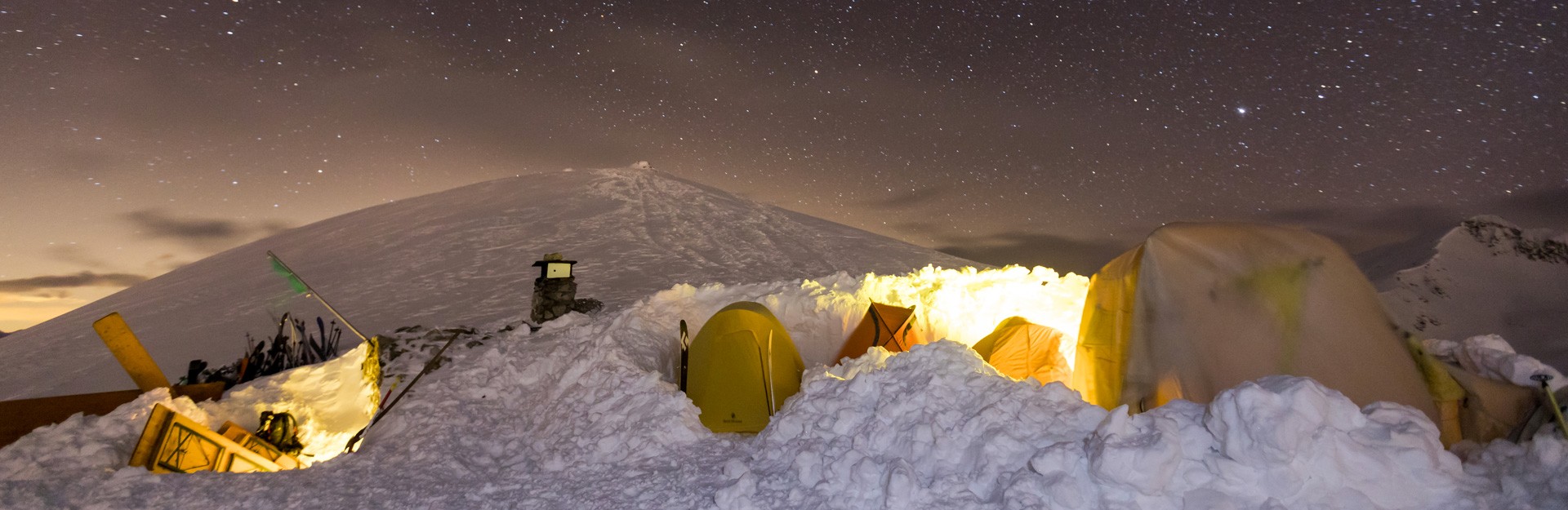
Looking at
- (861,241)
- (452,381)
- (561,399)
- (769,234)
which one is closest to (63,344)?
(452,381)

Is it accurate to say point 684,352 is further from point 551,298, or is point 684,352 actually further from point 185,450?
point 185,450

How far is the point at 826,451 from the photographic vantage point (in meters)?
5.14

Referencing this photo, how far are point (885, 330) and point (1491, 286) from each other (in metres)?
27.2

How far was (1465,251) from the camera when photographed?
88.5ft

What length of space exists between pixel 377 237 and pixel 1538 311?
39.1 meters

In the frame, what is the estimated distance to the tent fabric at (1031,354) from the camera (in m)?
8.06

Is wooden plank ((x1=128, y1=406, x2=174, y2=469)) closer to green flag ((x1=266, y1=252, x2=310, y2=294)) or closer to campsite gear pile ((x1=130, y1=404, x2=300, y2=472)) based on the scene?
campsite gear pile ((x1=130, y1=404, x2=300, y2=472))

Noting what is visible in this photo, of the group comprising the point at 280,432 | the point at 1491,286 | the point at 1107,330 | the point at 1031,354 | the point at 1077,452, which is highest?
the point at 1107,330

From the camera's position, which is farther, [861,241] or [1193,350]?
[861,241]

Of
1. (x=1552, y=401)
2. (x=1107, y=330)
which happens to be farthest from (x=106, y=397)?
(x=1552, y=401)

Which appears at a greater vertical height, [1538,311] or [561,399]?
[561,399]

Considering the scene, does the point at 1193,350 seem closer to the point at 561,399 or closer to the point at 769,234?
the point at 561,399

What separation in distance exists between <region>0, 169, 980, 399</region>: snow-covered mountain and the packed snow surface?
140 inches

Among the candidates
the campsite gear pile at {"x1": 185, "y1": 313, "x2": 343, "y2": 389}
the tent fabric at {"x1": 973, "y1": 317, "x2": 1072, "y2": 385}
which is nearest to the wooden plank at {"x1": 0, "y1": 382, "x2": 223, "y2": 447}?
the campsite gear pile at {"x1": 185, "y1": 313, "x2": 343, "y2": 389}
